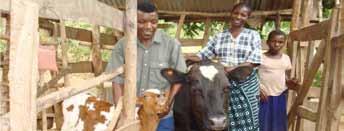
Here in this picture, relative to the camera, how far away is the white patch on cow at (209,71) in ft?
15.5

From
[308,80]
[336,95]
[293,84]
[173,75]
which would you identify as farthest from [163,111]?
[293,84]

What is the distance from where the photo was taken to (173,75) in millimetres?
4676

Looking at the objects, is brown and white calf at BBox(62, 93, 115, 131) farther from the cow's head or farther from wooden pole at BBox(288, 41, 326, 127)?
wooden pole at BBox(288, 41, 326, 127)

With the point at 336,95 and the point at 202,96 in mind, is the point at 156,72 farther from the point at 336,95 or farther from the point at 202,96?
the point at 336,95

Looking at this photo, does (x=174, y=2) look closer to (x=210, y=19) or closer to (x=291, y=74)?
(x=210, y=19)

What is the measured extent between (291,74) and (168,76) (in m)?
3.26

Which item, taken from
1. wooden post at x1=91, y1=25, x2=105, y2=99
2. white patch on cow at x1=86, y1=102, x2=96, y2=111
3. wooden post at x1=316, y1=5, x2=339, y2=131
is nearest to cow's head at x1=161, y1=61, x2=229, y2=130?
white patch on cow at x1=86, y1=102, x2=96, y2=111

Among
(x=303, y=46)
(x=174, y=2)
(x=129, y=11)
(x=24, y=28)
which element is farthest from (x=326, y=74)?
(x=174, y=2)

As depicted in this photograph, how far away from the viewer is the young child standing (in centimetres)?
650

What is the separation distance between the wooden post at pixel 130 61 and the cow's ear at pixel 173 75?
1.88 feet

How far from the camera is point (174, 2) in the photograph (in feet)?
32.1

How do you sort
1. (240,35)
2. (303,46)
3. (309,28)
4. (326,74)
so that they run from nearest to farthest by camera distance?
(326,74) < (240,35) < (309,28) < (303,46)

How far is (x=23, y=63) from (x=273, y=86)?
4847 mm

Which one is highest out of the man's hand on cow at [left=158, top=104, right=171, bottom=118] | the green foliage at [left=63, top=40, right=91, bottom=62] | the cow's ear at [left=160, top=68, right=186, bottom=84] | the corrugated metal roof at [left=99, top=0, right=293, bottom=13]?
the corrugated metal roof at [left=99, top=0, right=293, bottom=13]
